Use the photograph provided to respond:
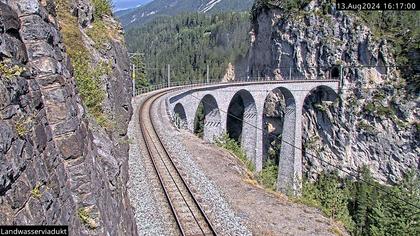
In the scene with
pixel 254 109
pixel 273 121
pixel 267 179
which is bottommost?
pixel 267 179

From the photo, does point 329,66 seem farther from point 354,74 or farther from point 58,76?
point 58,76

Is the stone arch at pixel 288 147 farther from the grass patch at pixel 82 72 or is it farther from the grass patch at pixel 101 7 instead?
the grass patch at pixel 82 72

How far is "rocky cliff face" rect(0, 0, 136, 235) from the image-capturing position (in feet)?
16.9

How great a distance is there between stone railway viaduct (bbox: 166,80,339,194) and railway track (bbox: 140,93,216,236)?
15.7m

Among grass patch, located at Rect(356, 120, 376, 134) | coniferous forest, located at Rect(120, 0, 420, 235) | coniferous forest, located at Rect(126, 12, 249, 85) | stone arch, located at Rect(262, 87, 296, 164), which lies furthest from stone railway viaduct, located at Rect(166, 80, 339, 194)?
coniferous forest, located at Rect(126, 12, 249, 85)

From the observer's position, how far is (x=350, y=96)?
69.4 metres

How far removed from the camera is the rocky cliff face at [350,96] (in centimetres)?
6650

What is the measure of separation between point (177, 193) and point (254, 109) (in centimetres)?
4243

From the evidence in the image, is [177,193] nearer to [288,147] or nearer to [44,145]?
[44,145]

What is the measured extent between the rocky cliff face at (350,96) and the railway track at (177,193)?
168 feet

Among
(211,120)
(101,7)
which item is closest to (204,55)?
(211,120)

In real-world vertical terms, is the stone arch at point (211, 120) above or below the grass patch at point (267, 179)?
above

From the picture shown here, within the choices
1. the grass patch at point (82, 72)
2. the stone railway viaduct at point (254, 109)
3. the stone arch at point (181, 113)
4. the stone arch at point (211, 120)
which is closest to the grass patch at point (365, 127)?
the stone railway viaduct at point (254, 109)

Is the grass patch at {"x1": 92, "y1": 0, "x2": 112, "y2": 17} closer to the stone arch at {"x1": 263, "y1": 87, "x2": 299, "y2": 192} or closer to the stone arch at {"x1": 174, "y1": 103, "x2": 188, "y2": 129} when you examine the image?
the stone arch at {"x1": 174, "y1": 103, "x2": 188, "y2": 129}
